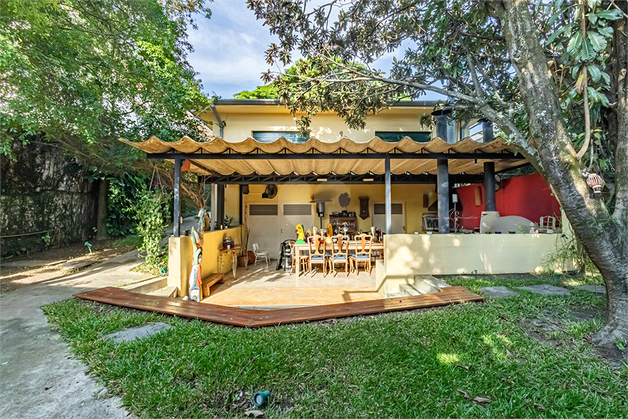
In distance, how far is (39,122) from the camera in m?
5.84

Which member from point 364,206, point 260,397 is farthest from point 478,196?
point 260,397

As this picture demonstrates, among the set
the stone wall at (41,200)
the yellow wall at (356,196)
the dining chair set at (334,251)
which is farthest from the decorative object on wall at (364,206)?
the stone wall at (41,200)

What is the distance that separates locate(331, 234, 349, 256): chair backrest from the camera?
24.6 ft

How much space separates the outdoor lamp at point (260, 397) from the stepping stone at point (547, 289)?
171 inches

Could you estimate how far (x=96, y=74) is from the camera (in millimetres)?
6449

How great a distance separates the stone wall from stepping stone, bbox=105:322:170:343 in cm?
788

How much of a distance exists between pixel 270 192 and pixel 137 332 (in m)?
7.53

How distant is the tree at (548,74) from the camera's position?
2.46 meters

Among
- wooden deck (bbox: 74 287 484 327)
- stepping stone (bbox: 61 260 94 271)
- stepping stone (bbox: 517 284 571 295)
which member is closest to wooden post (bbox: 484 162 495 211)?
stepping stone (bbox: 517 284 571 295)

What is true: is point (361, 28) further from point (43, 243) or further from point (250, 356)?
point (43, 243)

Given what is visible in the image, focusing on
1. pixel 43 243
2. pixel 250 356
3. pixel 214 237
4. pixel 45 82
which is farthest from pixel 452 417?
pixel 43 243

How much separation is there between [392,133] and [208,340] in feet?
27.6

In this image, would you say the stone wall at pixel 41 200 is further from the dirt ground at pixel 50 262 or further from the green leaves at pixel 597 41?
the green leaves at pixel 597 41

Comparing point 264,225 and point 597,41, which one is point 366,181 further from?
point 597,41
